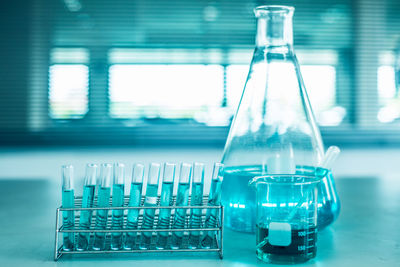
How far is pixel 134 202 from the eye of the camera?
60cm

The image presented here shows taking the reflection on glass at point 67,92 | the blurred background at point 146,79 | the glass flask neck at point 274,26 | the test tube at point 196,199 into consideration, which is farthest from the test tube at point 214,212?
the reflection on glass at point 67,92

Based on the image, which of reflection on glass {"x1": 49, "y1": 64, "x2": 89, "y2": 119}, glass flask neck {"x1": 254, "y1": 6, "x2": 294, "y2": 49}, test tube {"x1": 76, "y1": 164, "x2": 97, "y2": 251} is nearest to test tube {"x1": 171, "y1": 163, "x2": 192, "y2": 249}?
test tube {"x1": 76, "y1": 164, "x2": 97, "y2": 251}

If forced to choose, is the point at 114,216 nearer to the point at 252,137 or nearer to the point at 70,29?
the point at 252,137

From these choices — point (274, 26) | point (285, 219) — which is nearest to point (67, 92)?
point (274, 26)

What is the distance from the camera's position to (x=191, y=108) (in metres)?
2.56

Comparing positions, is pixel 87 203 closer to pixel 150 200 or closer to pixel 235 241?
pixel 150 200

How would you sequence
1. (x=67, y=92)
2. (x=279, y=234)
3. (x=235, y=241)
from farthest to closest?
(x=67, y=92), (x=235, y=241), (x=279, y=234)

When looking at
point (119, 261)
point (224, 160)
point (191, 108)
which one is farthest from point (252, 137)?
→ point (191, 108)

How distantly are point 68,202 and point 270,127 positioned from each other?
0.33m

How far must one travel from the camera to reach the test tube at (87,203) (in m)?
0.58

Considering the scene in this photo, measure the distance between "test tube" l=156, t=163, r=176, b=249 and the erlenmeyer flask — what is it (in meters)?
0.12

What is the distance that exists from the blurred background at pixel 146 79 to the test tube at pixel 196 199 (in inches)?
73.9

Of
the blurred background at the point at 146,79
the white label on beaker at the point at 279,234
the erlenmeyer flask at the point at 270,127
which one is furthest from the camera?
the blurred background at the point at 146,79

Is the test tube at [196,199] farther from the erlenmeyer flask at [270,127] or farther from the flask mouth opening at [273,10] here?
the flask mouth opening at [273,10]
